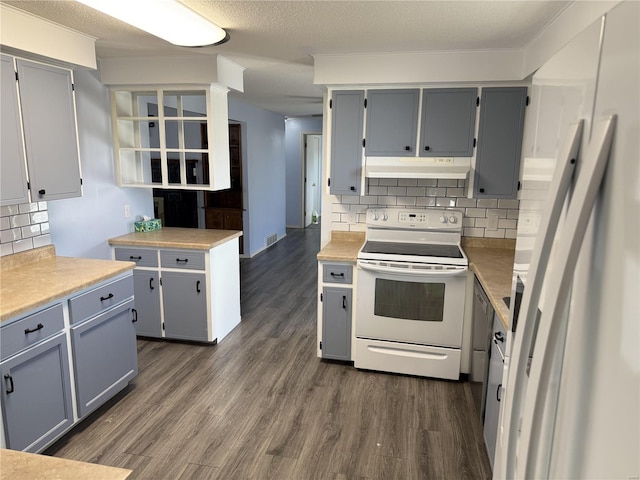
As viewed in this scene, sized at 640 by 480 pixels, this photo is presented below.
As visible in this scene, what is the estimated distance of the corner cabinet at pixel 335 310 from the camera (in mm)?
3236

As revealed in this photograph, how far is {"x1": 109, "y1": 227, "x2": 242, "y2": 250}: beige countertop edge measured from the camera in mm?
3445

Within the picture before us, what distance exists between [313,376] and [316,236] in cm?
547

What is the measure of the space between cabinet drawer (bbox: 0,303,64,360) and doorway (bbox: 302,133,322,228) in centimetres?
720

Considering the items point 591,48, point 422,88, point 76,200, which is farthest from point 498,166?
point 76,200

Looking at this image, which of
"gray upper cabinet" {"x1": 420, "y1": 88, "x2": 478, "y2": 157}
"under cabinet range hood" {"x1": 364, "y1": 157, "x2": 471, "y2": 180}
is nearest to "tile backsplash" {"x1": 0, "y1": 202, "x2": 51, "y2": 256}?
"under cabinet range hood" {"x1": 364, "y1": 157, "x2": 471, "y2": 180}

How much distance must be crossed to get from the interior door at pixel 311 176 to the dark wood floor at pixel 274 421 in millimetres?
6007

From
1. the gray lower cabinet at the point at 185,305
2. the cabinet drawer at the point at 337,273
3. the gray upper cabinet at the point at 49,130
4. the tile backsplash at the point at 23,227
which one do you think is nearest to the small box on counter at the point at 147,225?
the gray lower cabinet at the point at 185,305

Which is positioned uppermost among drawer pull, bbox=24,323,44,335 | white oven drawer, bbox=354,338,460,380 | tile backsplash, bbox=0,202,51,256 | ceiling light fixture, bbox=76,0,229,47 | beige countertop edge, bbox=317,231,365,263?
ceiling light fixture, bbox=76,0,229,47

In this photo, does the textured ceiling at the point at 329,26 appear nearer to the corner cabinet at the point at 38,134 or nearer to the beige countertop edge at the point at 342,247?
the corner cabinet at the point at 38,134

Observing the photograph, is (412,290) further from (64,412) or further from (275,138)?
(275,138)

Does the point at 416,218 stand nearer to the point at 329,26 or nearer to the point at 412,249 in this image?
the point at 412,249

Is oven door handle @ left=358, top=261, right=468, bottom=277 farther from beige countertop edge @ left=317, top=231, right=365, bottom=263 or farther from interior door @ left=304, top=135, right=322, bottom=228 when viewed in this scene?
interior door @ left=304, top=135, right=322, bottom=228

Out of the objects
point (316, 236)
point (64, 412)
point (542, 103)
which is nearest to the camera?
point (542, 103)

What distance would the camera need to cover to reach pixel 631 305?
Result: 52cm
